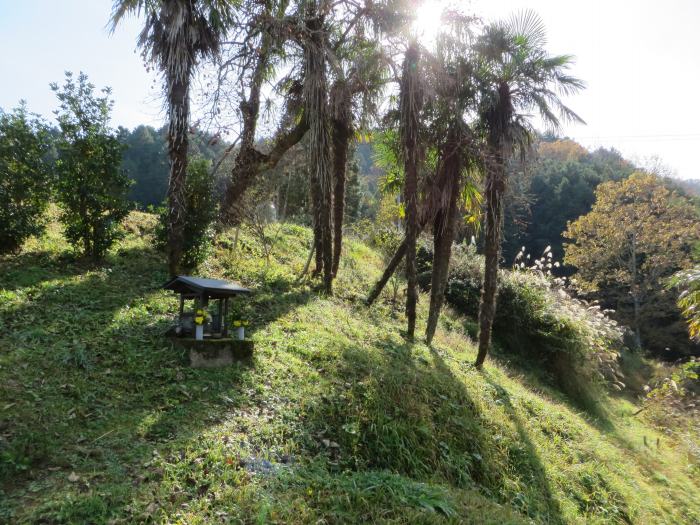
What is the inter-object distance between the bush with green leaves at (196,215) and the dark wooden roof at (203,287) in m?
3.07

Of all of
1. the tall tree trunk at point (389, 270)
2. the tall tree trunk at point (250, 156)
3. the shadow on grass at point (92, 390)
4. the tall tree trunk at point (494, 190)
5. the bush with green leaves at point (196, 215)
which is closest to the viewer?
the shadow on grass at point (92, 390)

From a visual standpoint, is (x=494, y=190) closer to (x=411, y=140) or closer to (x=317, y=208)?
(x=411, y=140)

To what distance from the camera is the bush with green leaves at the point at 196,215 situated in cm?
1000

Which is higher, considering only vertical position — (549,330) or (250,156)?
(250,156)

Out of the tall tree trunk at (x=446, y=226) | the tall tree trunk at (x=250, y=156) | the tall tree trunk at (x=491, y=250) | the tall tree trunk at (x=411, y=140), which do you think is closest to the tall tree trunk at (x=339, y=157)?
the tall tree trunk at (x=250, y=156)

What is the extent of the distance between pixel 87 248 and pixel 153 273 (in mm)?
1371

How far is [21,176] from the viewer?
829 centimetres

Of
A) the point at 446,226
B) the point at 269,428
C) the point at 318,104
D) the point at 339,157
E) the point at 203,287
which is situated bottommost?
the point at 269,428

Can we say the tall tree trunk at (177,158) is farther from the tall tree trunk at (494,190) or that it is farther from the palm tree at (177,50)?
the tall tree trunk at (494,190)

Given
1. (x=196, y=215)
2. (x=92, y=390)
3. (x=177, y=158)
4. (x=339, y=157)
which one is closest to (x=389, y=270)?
(x=339, y=157)

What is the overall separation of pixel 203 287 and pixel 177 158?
3762 mm

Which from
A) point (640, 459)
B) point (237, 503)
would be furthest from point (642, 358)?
point (237, 503)

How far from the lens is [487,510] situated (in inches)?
193

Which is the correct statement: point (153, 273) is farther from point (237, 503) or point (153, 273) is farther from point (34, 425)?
point (237, 503)
